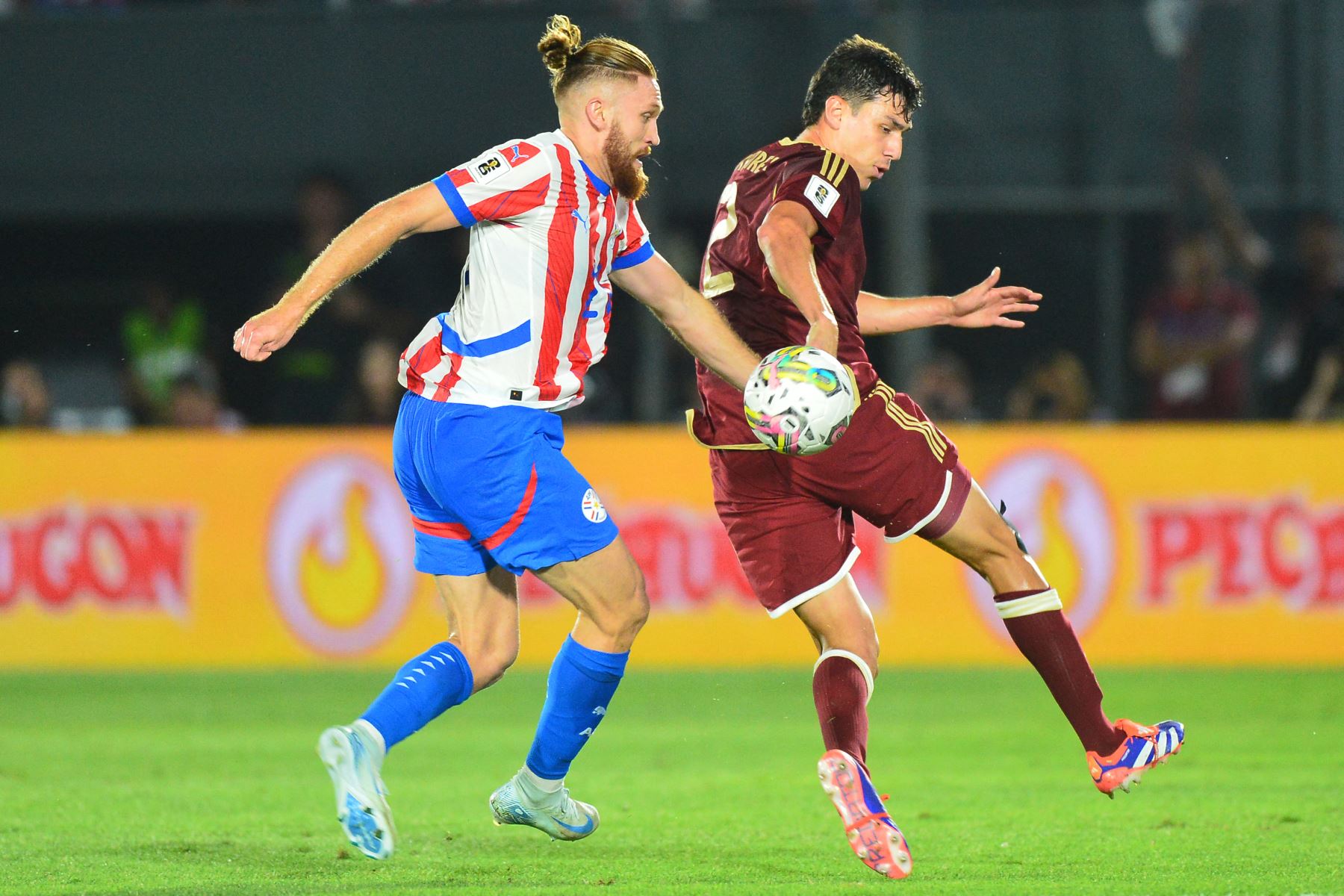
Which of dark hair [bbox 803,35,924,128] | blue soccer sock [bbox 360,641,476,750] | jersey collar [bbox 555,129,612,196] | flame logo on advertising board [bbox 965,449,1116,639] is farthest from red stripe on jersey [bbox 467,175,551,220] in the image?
flame logo on advertising board [bbox 965,449,1116,639]

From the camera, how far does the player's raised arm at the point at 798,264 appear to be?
4.50 m

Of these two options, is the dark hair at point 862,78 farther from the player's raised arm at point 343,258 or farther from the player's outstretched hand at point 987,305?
the player's raised arm at point 343,258

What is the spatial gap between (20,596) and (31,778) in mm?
4360

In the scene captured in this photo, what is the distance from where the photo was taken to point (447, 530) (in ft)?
15.8

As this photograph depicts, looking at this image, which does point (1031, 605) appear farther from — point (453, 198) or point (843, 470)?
point (453, 198)

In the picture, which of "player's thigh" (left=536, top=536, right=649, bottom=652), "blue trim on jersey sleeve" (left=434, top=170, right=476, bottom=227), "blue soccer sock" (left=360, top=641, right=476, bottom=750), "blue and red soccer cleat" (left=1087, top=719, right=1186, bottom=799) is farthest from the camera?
"blue and red soccer cleat" (left=1087, top=719, right=1186, bottom=799)

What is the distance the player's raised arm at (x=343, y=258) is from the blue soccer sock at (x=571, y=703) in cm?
122

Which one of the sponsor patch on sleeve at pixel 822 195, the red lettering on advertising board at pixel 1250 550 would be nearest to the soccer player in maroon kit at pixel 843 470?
the sponsor patch on sleeve at pixel 822 195

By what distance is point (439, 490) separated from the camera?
4609mm

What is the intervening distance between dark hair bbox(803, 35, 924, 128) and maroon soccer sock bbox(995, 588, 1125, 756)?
1432 mm

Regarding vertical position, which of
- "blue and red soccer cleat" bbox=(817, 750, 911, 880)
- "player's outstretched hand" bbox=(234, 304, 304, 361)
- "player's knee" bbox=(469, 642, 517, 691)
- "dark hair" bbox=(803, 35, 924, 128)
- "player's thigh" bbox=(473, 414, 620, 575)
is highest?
"dark hair" bbox=(803, 35, 924, 128)

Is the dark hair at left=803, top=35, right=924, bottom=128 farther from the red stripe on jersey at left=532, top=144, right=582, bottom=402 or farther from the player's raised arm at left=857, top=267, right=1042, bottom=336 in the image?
the red stripe on jersey at left=532, top=144, right=582, bottom=402

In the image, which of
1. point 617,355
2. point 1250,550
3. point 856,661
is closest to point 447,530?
point 856,661

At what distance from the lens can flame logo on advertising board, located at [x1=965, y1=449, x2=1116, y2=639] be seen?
10.5 m
